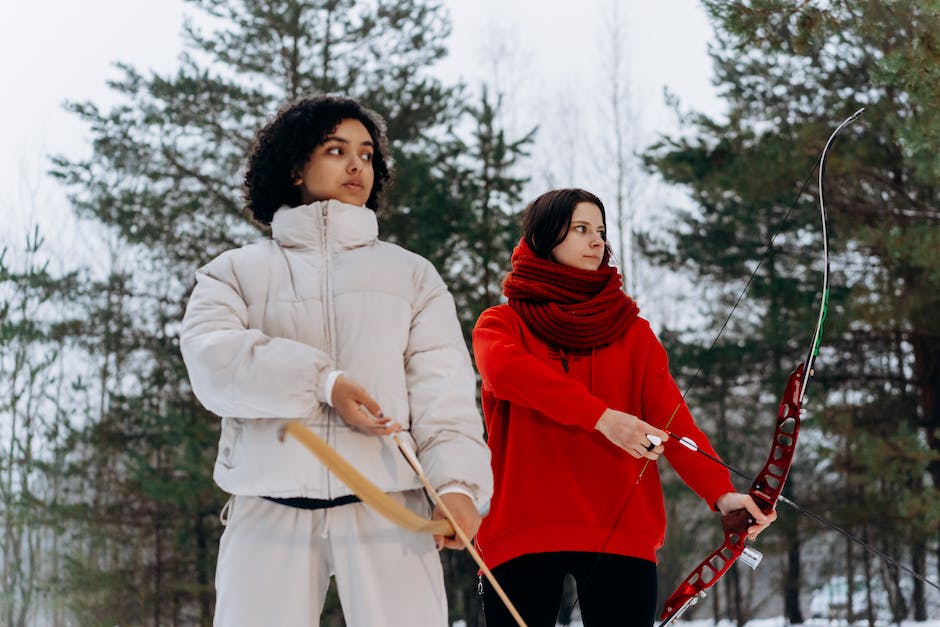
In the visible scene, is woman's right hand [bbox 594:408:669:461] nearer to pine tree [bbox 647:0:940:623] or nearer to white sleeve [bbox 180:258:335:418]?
white sleeve [bbox 180:258:335:418]

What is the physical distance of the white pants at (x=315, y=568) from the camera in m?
1.73

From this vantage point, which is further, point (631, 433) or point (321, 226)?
point (631, 433)

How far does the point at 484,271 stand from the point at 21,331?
4521 millimetres

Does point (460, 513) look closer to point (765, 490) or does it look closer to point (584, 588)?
point (584, 588)

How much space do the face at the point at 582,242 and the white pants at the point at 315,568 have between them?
0.88 m

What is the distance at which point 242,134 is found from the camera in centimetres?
1079

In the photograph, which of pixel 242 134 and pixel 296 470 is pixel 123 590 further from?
pixel 296 470

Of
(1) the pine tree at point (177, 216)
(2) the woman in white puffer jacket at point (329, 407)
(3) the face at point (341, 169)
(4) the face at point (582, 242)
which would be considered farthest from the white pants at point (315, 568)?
(1) the pine tree at point (177, 216)

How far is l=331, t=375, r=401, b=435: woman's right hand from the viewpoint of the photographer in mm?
1670

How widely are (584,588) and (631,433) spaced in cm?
36

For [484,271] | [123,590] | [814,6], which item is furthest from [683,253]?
[814,6]

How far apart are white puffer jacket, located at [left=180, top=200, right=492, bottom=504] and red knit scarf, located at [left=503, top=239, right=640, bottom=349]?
1.52 feet

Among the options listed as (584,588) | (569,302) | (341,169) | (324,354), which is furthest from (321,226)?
(584,588)

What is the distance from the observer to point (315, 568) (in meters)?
1.77
